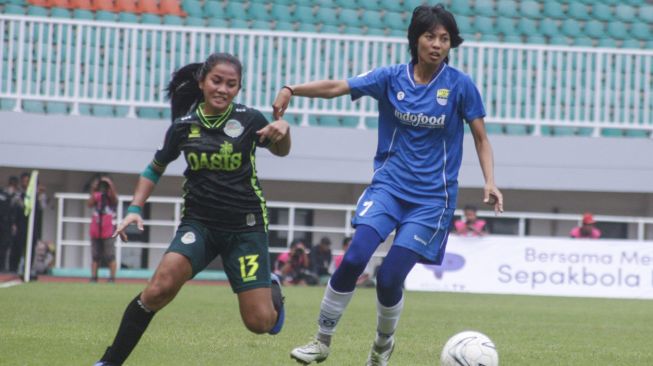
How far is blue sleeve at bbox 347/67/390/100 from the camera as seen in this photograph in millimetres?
7895

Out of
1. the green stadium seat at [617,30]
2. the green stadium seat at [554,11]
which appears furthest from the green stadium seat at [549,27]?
the green stadium seat at [617,30]

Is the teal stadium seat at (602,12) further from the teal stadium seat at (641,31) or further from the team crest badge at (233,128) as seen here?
the team crest badge at (233,128)

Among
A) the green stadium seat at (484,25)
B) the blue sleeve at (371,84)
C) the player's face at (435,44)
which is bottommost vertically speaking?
the blue sleeve at (371,84)

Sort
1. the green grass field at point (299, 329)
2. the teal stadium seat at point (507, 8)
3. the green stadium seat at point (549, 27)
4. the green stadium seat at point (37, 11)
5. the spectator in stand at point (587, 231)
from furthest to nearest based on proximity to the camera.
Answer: the teal stadium seat at point (507, 8), the green stadium seat at point (549, 27), the green stadium seat at point (37, 11), the spectator in stand at point (587, 231), the green grass field at point (299, 329)

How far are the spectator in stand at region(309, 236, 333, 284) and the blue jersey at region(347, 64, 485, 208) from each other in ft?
45.2

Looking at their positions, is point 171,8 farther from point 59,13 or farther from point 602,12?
point 602,12

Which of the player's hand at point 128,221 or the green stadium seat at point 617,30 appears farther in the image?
the green stadium seat at point 617,30

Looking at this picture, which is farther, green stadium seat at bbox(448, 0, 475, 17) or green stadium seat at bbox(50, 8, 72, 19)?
green stadium seat at bbox(448, 0, 475, 17)

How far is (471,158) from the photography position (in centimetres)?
2194

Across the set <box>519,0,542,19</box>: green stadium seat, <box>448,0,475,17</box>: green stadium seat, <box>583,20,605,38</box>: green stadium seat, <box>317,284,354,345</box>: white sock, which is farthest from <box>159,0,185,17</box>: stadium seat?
<box>317,284,354,345</box>: white sock

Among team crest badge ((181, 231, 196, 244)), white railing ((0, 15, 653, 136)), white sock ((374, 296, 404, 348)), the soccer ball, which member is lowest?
the soccer ball

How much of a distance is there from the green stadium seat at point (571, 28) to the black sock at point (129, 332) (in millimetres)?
18880

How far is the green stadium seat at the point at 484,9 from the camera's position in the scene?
81.2ft

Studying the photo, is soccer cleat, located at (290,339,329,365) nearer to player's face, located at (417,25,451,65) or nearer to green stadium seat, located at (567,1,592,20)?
player's face, located at (417,25,451,65)
